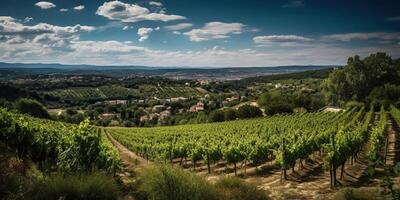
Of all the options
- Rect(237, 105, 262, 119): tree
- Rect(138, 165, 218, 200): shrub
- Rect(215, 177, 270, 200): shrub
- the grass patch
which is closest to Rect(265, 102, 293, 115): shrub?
Rect(237, 105, 262, 119): tree

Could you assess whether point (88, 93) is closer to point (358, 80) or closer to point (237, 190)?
point (358, 80)

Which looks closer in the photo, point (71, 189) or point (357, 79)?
point (71, 189)

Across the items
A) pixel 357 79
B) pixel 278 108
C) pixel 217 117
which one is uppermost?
pixel 357 79

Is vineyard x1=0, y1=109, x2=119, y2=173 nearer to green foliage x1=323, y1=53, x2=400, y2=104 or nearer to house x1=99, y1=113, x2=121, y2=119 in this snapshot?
green foliage x1=323, y1=53, x2=400, y2=104

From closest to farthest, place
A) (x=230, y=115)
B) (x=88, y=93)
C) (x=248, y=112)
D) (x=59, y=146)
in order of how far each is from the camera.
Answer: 1. (x=59, y=146)
2. (x=248, y=112)
3. (x=230, y=115)
4. (x=88, y=93)

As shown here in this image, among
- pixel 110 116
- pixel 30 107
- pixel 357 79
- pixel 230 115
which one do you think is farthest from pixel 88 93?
pixel 357 79

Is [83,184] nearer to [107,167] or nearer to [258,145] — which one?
[107,167]
